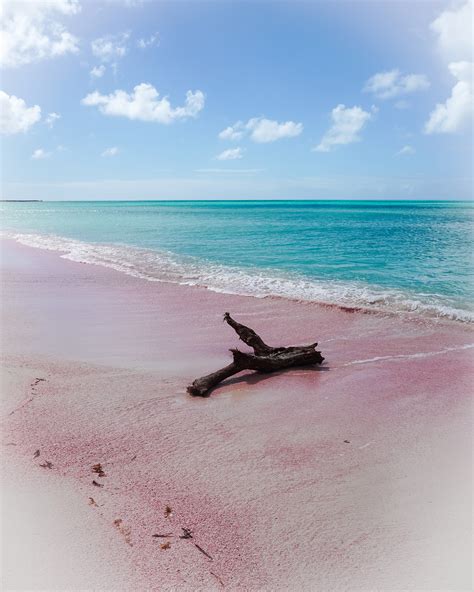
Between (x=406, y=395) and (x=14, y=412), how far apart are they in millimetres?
5456

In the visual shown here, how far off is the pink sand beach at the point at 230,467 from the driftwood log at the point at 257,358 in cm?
19

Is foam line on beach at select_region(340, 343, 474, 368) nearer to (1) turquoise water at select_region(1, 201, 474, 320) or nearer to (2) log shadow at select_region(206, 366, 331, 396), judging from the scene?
(2) log shadow at select_region(206, 366, 331, 396)

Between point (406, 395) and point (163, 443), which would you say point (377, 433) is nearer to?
point (406, 395)

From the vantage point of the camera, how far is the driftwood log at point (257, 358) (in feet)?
21.8

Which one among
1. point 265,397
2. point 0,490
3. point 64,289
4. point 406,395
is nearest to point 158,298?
point 64,289

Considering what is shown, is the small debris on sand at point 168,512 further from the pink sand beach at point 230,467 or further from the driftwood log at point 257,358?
the driftwood log at point 257,358

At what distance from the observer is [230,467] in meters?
4.54

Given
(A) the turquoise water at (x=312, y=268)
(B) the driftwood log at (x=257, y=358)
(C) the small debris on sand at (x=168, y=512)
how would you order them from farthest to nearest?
1. (A) the turquoise water at (x=312, y=268)
2. (B) the driftwood log at (x=257, y=358)
3. (C) the small debris on sand at (x=168, y=512)

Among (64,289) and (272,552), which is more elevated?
(64,289)

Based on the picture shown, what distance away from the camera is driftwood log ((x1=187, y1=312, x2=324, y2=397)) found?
6.64 metres

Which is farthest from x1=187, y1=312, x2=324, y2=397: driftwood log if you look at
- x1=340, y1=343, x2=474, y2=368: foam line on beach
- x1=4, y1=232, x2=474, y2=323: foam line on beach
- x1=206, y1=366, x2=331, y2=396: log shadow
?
x1=4, y1=232, x2=474, y2=323: foam line on beach

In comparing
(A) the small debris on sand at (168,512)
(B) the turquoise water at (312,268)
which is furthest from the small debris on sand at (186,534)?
(B) the turquoise water at (312,268)

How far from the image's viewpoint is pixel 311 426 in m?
5.46

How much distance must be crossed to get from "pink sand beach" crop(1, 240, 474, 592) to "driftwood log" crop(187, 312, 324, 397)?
0.19 metres
